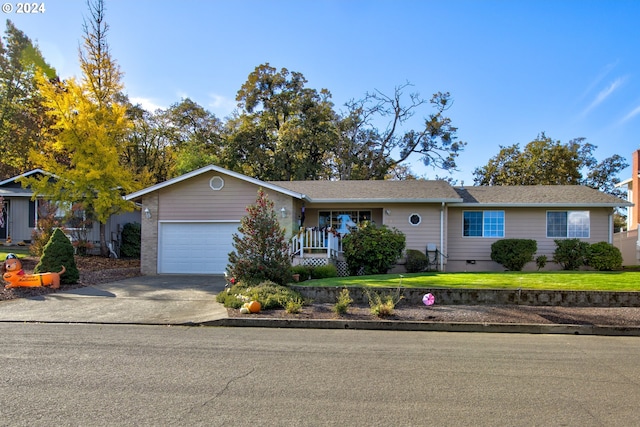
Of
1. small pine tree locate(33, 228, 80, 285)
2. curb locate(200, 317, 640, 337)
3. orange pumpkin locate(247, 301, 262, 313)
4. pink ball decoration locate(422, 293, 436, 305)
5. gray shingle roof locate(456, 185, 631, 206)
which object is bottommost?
curb locate(200, 317, 640, 337)

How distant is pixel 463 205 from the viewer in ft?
60.5

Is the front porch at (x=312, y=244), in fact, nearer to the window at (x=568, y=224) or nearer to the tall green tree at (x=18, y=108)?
the window at (x=568, y=224)

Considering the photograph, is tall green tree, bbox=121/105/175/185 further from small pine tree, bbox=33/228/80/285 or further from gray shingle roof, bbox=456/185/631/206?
gray shingle roof, bbox=456/185/631/206

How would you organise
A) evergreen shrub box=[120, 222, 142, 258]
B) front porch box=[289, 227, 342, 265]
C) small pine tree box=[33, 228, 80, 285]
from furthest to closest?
evergreen shrub box=[120, 222, 142, 258]
front porch box=[289, 227, 342, 265]
small pine tree box=[33, 228, 80, 285]

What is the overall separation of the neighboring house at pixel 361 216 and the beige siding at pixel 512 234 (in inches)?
1.6

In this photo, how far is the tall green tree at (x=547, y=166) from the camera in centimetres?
3245

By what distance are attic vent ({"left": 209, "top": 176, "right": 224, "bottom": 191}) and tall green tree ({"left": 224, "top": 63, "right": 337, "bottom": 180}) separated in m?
13.9

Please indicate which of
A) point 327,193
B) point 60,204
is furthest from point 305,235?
point 60,204

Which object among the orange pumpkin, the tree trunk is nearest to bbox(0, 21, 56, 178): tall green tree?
the tree trunk

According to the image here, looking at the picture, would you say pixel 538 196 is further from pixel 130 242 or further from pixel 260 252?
pixel 130 242

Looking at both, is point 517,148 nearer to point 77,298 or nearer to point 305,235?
point 305,235

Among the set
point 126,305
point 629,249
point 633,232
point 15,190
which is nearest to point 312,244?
point 126,305

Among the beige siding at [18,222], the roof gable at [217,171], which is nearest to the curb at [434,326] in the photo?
the roof gable at [217,171]

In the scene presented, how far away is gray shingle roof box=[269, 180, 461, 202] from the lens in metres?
17.7
